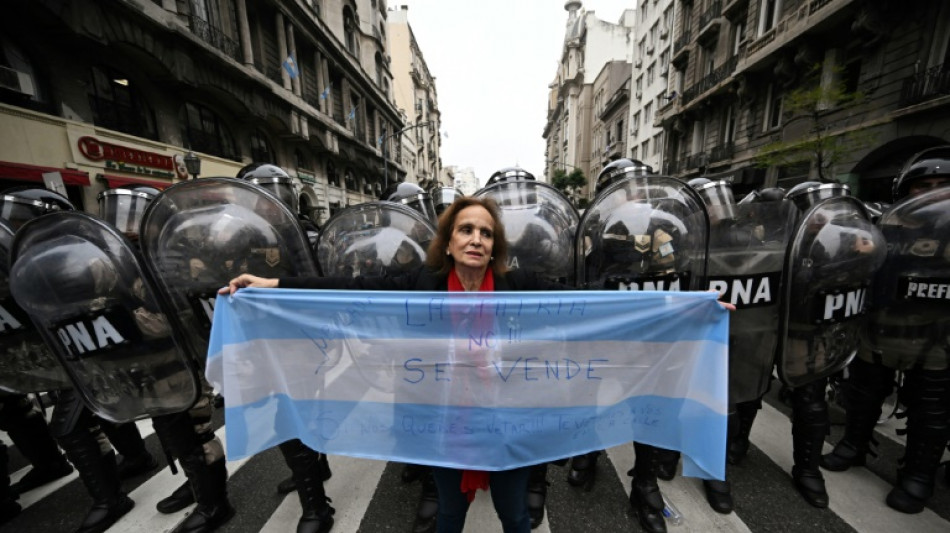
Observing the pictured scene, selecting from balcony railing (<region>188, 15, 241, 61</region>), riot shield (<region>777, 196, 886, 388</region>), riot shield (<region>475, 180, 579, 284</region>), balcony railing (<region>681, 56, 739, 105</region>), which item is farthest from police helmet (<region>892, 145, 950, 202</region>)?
balcony railing (<region>681, 56, 739, 105</region>)

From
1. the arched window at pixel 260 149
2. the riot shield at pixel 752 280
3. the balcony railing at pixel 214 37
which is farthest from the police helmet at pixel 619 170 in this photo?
the arched window at pixel 260 149

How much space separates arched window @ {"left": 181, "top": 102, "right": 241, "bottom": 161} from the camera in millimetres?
11914

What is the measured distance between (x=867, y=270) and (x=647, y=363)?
166cm

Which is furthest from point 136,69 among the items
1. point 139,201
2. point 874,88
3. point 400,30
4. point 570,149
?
point 570,149

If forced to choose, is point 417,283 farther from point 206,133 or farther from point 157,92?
point 206,133

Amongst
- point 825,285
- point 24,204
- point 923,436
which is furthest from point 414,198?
point 923,436

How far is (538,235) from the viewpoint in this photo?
286 centimetres

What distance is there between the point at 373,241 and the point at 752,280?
2603 mm

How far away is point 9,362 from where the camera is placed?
2.38 metres

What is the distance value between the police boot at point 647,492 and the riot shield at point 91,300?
124 inches

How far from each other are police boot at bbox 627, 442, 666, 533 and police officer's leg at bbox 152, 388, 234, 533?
290 centimetres

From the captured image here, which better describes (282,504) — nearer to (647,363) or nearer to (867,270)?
(647,363)

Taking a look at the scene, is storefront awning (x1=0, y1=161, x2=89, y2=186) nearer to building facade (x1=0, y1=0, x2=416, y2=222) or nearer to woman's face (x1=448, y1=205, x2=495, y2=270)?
building facade (x1=0, y1=0, x2=416, y2=222)

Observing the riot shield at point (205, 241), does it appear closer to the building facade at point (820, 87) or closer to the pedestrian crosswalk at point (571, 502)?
the pedestrian crosswalk at point (571, 502)
